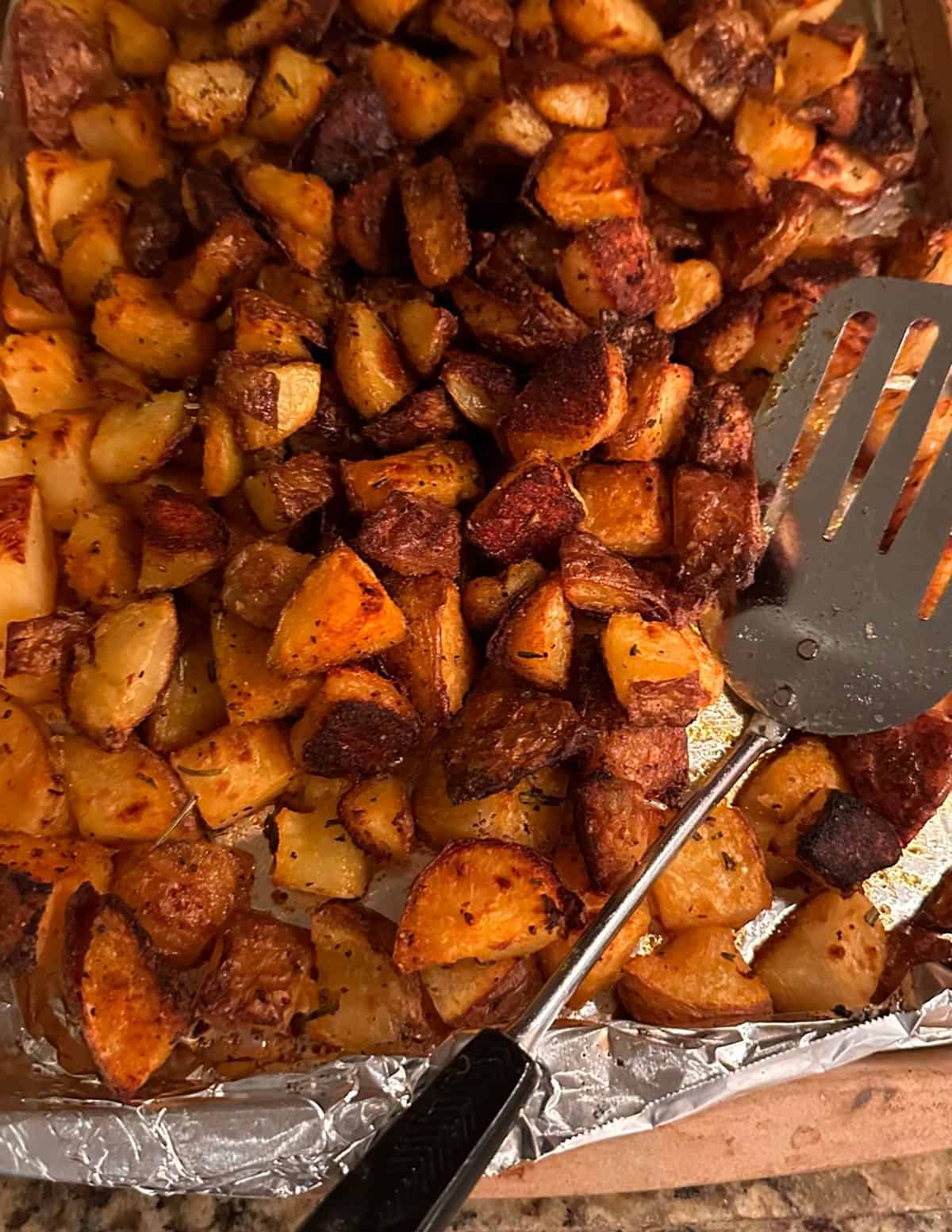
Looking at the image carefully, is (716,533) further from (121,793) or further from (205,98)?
(205,98)

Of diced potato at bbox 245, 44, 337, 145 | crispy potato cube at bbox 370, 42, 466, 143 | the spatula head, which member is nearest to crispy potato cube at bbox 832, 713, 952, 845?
the spatula head

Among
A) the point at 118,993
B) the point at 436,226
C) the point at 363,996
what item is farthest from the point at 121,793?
the point at 436,226

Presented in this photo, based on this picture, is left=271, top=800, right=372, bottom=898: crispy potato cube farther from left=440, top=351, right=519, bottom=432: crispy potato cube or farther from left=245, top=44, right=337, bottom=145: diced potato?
left=245, top=44, right=337, bottom=145: diced potato

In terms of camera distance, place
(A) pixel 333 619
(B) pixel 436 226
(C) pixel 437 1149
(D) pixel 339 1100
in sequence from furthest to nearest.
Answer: (B) pixel 436 226
(A) pixel 333 619
(D) pixel 339 1100
(C) pixel 437 1149

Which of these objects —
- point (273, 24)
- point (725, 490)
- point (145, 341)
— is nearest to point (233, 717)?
point (145, 341)

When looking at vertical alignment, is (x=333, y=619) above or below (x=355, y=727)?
above

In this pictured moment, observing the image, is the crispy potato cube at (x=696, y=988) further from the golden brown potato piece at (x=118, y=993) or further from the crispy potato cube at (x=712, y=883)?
the golden brown potato piece at (x=118, y=993)
